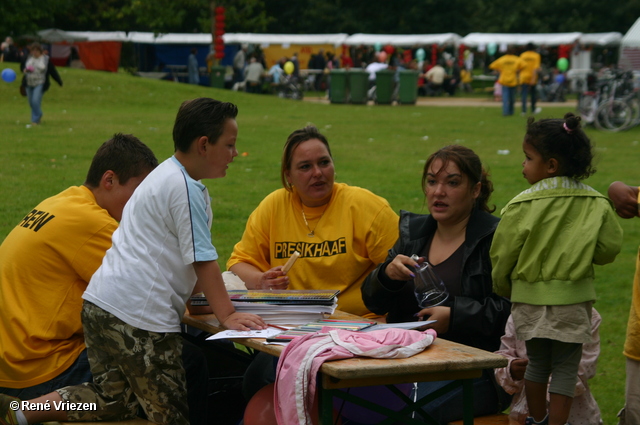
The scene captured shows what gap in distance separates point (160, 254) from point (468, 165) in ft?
4.93

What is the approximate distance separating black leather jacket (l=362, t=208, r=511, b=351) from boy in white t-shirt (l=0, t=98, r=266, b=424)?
29.4 inches

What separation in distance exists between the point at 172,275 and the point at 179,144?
1.84 ft

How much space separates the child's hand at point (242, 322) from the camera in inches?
138

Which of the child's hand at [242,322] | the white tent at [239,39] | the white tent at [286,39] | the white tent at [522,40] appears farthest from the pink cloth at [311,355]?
the white tent at [522,40]

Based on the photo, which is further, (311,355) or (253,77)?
(253,77)

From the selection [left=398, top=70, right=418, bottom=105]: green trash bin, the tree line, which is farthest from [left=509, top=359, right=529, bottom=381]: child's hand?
the tree line

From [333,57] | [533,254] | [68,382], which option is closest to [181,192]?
[68,382]

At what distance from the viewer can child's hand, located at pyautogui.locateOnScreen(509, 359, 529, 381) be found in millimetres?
3883

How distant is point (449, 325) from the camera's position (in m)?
3.79

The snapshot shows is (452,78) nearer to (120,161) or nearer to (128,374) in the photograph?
(120,161)

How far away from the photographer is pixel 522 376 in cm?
394

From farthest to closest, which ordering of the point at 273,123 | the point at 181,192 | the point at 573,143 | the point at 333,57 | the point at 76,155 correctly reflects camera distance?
the point at 333,57 < the point at 273,123 < the point at 76,155 < the point at 573,143 < the point at 181,192

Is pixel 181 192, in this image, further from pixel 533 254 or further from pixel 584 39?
pixel 584 39

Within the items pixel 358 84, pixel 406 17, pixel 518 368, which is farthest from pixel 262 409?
pixel 406 17
